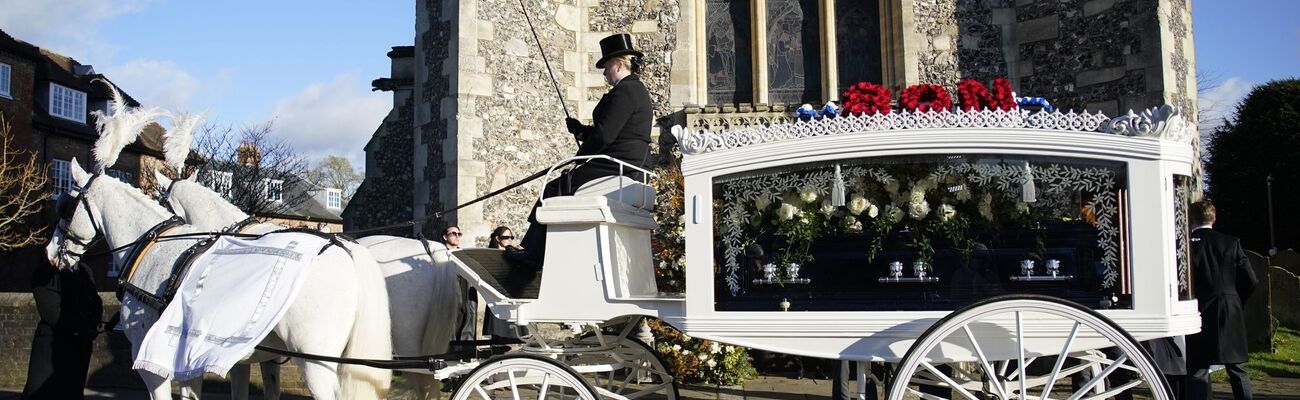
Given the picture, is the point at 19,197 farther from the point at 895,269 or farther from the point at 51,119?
the point at 895,269

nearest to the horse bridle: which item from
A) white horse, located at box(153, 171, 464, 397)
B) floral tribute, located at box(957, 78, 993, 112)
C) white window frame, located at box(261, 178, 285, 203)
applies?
white horse, located at box(153, 171, 464, 397)

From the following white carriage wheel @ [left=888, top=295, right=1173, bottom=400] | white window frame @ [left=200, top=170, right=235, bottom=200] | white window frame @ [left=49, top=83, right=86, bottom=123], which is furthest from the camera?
white window frame @ [left=200, top=170, right=235, bottom=200]

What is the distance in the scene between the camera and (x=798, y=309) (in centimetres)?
495

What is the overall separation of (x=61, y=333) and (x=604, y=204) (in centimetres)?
515

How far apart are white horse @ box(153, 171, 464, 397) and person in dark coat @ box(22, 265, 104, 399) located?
2.33m

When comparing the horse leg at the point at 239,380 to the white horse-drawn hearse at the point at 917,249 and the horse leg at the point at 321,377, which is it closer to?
the white horse-drawn hearse at the point at 917,249

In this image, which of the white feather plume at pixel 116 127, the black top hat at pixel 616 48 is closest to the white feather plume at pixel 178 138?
the white feather plume at pixel 116 127

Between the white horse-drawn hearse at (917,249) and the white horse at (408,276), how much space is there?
0.52 meters

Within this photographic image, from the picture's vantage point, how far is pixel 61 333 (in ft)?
25.1

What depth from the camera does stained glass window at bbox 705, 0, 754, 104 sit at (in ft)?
44.0

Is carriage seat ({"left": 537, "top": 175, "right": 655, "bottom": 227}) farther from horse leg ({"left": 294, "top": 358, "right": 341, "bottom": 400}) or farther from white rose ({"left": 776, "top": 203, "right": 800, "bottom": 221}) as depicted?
horse leg ({"left": 294, "top": 358, "right": 341, "bottom": 400})

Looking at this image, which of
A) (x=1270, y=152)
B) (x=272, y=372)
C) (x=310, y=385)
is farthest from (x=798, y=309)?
(x=1270, y=152)

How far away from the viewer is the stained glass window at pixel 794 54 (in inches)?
525

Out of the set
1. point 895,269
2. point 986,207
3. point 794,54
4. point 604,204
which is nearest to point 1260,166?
point 794,54
